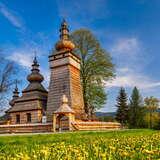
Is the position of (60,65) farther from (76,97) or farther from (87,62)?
(87,62)

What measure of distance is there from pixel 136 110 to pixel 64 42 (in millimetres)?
29211

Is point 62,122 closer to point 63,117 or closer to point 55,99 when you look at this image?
point 63,117

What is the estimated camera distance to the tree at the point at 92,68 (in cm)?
3756

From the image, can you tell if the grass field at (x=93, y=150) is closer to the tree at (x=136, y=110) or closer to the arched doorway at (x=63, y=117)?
the arched doorway at (x=63, y=117)

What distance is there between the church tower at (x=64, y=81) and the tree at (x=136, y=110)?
21057 millimetres

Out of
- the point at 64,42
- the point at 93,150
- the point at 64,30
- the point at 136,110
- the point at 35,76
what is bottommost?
the point at 93,150

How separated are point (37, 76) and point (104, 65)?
980 cm

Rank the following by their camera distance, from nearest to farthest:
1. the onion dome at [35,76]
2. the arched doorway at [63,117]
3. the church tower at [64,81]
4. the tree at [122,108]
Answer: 1. the arched doorway at [63,117]
2. the church tower at [64,81]
3. the onion dome at [35,76]
4. the tree at [122,108]

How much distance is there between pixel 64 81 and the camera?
102ft

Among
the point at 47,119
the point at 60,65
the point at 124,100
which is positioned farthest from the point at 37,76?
the point at 124,100

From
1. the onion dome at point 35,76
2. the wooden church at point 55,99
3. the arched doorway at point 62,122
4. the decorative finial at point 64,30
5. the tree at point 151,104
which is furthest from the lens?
the tree at point 151,104

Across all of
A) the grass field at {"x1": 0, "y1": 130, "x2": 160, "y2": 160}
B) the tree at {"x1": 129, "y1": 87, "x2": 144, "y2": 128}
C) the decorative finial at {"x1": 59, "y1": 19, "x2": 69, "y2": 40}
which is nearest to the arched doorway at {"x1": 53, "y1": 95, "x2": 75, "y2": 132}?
the decorative finial at {"x1": 59, "y1": 19, "x2": 69, "y2": 40}

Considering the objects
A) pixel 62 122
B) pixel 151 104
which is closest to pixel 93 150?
pixel 62 122

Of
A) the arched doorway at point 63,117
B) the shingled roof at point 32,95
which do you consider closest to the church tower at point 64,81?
the shingled roof at point 32,95
